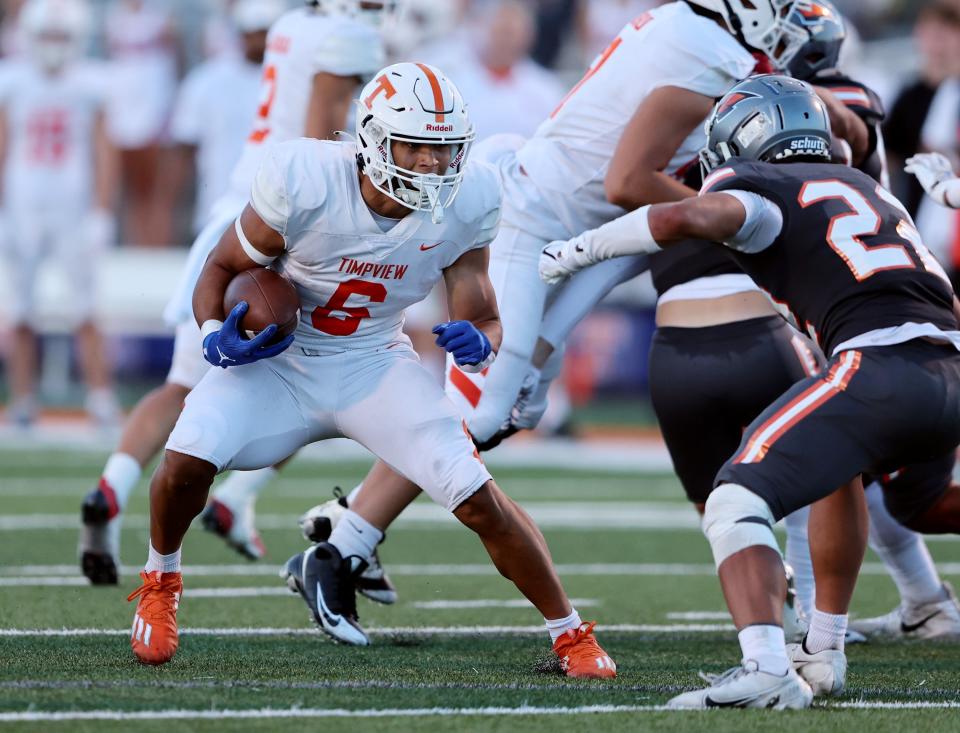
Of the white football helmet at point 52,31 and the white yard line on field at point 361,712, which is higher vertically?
the white yard line on field at point 361,712

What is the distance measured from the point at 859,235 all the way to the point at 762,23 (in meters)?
1.08

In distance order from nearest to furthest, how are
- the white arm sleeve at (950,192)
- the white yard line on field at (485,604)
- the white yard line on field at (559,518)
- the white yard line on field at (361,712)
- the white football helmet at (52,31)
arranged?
1. the white yard line on field at (361,712)
2. the white arm sleeve at (950,192)
3. the white yard line on field at (485,604)
4. the white yard line on field at (559,518)
5. the white football helmet at (52,31)

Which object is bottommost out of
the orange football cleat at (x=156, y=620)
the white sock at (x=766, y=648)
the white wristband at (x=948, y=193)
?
the orange football cleat at (x=156, y=620)

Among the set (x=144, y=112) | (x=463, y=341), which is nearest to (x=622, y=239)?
(x=463, y=341)

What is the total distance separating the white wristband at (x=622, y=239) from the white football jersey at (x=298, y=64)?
1780mm

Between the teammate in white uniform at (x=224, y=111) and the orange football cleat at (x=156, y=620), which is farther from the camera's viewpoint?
the teammate in white uniform at (x=224, y=111)

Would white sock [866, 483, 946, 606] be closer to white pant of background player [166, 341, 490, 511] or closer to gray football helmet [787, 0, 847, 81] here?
gray football helmet [787, 0, 847, 81]

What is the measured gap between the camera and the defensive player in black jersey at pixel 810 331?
350 cm

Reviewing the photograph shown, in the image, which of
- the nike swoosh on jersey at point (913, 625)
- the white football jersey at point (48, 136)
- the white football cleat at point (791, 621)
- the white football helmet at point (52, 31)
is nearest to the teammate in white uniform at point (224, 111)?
the white football helmet at point (52, 31)

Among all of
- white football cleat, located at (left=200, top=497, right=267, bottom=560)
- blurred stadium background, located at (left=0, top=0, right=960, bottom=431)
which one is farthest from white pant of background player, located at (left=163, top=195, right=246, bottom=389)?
blurred stadium background, located at (left=0, top=0, right=960, bottom=431)

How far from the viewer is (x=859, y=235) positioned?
3744 mm

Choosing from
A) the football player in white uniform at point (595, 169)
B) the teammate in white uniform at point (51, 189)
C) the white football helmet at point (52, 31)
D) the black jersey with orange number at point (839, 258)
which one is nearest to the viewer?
the black jersey with orange number at point (839, 258)

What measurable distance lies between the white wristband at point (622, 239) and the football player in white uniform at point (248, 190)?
1.70 m

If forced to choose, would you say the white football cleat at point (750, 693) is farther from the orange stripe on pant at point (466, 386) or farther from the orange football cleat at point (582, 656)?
the orange stripe on pant at point (466, 386)
